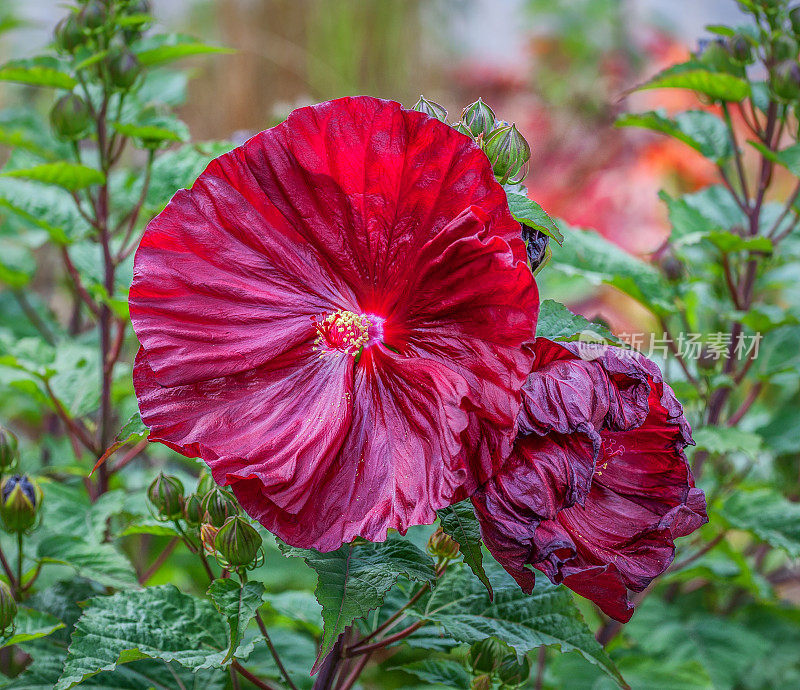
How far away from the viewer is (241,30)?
2662mm

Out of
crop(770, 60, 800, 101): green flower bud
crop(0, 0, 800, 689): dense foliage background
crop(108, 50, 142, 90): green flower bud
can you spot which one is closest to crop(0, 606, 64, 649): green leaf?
crop(0, 0, 800, 689): dense foliage background

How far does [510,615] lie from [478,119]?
0.37 meters

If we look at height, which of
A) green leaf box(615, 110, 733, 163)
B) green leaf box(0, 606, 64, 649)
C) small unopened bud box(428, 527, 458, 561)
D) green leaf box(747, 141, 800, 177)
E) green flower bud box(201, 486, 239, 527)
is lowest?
green leaf box(0, 606, 64, 649)

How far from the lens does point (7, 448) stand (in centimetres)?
79

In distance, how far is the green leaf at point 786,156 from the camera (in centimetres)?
97

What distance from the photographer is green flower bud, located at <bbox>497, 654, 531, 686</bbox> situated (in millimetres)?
683

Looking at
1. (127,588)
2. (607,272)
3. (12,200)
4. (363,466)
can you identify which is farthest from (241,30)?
(363,466)

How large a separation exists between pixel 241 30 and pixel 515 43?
61.6 inches

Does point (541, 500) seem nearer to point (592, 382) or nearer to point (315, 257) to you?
point (592, 382)

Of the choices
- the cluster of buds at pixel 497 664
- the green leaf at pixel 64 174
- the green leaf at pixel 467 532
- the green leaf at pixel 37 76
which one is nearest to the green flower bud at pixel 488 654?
the cluster of buds at pixel 497 664

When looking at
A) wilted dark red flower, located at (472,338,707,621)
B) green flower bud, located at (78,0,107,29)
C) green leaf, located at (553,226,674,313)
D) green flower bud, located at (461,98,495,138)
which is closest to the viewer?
wilted dark red flower, located at (472,338,707,621)

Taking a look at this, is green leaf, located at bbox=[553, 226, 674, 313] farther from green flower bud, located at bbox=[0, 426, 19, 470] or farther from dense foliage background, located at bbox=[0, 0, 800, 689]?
green flower bud, located at bbox=[0, 426, 19, 470]

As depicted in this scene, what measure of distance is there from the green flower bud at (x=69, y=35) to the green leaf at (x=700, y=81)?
0.63 m

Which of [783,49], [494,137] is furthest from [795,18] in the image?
[494,137]
